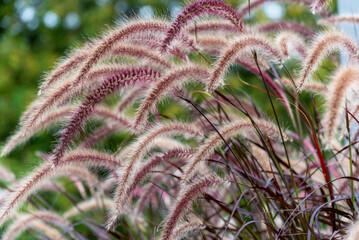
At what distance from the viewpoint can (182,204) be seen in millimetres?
1338

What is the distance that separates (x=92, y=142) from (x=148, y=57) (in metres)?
0.52

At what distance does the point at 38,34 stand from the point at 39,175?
6574 millimetres

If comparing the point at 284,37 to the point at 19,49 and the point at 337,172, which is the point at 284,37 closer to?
the point at 337,172

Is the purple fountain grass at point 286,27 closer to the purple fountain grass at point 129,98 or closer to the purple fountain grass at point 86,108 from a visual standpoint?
the purple fountain grass at point 129,98

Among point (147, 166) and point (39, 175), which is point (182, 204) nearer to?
point (147, 166)

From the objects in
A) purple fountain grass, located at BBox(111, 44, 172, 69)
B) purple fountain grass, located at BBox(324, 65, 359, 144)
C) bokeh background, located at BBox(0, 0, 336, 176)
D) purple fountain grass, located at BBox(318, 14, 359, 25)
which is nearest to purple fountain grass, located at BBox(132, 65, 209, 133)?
purple fountain grass, located at BBox(111, 44, 172, 69)

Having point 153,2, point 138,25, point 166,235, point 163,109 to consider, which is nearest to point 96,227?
point 166,235

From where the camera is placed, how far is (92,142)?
1932 mm

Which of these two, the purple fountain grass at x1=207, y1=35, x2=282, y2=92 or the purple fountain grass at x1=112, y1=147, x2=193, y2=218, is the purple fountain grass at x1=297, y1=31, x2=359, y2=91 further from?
the purple fountain grass at x1=112, y1=147, x2=193, y2=218

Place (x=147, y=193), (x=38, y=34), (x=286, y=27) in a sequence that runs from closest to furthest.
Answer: (x=147, y=193) → (x=286, y=27) → (x=38, y=34)

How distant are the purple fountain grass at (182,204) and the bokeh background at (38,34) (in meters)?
4.43

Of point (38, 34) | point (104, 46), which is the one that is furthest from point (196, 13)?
point (38, 34)

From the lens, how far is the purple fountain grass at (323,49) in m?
1.39

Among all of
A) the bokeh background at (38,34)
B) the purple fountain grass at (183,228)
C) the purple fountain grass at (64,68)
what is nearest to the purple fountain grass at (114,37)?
the purple fountain grass at (64,68)
